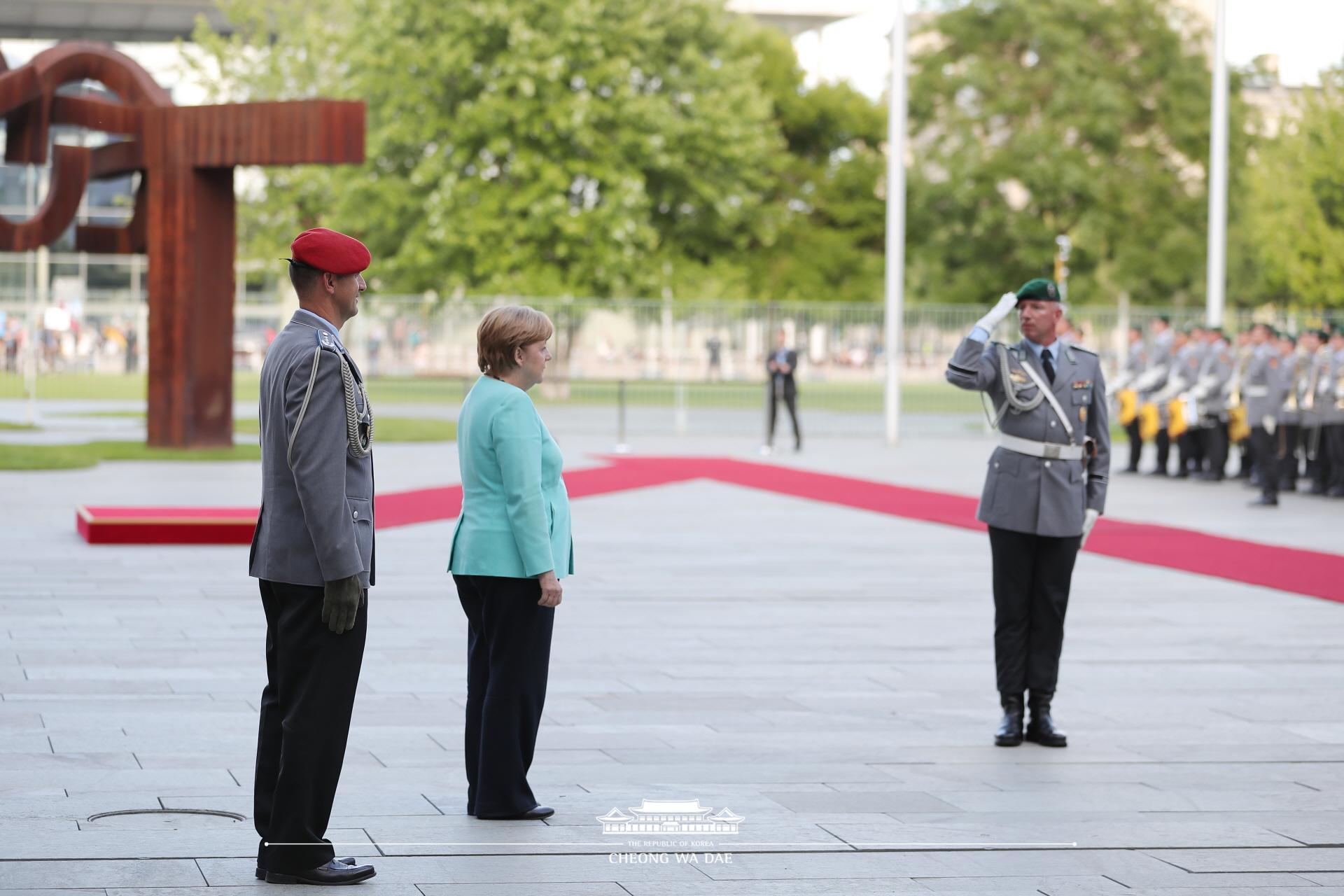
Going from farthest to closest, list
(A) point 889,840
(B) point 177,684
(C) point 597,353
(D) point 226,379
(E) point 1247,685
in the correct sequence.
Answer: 1. (C) point 597,353
2. (D) point 226,379
3. (E) point 1247,685
4. (B) point 177,684
5. (A) point 889,840

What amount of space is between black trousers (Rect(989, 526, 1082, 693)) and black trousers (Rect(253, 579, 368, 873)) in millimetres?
3172

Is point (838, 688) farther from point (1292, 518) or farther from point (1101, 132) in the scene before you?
point (1101, 132)

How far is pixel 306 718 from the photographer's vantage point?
190 inches

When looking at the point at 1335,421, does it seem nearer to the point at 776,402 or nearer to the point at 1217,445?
the point at 1217,445

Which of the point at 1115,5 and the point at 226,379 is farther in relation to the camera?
the point at 1115,5

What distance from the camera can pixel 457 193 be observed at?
38688mm

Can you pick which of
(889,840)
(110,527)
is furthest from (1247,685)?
(110,527)

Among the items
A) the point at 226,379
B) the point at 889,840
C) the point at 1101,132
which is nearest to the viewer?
the point at 889,840

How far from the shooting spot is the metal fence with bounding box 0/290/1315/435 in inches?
1212

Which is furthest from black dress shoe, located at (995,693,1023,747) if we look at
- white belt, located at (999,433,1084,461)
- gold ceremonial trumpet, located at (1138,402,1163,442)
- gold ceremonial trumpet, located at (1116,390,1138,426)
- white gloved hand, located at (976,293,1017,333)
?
gold ceremonial trumpet, located at (1116,390,1138,426)

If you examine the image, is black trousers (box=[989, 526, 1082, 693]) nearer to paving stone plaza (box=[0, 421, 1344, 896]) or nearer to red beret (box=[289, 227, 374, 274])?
paving stone plaza (box=[0, 421, 1344, 896])

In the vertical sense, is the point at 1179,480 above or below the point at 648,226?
below

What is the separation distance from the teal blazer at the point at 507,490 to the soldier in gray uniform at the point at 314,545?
61 cm

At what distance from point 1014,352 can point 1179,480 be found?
52.3ft
